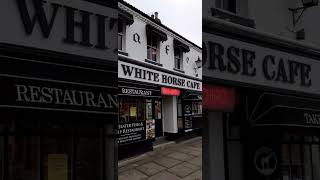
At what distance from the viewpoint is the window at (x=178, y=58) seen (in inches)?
591

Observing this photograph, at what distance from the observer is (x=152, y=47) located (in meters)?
12.9

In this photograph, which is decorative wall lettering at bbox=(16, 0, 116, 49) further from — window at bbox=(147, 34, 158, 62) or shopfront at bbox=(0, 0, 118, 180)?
window at bbox=(147, 34, 158, 62)

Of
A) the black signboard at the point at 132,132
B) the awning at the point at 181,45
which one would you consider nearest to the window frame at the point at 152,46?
the awning at the point at 181,45

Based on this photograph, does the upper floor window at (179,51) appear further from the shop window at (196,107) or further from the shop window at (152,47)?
the shop window at (196,107)

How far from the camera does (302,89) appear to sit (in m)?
8.41

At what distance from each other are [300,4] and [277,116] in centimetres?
307

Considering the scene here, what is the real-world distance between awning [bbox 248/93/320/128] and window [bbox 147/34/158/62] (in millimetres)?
5480

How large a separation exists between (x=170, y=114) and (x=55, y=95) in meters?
11.4

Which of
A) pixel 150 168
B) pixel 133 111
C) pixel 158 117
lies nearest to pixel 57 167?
pixel 150 168

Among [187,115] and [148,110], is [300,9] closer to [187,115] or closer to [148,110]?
[148,110]

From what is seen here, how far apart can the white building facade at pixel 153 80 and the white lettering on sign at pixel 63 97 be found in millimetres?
4550

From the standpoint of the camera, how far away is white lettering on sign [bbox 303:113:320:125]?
7.76 metres

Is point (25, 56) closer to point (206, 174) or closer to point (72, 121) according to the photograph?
point (72, 121)

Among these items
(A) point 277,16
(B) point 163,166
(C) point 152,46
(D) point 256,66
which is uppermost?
(C) point 152,46
